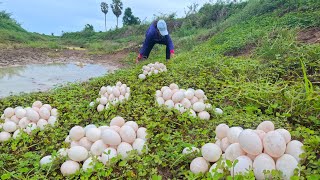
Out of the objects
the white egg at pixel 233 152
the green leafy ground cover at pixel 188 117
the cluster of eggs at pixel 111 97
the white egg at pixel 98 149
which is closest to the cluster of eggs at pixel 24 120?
the green leafy ground cover at pixel 188 117

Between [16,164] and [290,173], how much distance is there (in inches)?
90.6

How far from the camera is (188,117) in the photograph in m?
3.39

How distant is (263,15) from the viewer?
11.3 meters

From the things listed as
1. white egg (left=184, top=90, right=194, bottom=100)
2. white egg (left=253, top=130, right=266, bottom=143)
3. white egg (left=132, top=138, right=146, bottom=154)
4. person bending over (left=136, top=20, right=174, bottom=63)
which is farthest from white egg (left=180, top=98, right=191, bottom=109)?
person bending over (left=136, top=20, right=174, bottom=63)

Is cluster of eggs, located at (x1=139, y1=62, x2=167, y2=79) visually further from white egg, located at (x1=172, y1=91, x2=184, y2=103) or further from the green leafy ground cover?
white egg, located at (x1=172, y1=91, x2=184, y2=103)

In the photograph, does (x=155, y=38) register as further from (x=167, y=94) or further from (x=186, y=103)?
(x=186, y=103)

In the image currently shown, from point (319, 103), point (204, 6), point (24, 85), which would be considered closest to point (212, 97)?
point (319, 103)

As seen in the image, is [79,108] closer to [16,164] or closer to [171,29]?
[16,164]

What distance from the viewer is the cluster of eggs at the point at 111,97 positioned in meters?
4.15

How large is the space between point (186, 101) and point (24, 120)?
1.84 m

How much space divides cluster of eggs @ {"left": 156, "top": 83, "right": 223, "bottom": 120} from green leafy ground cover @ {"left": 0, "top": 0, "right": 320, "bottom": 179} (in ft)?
0.40

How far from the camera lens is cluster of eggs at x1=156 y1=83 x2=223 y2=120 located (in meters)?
3.57

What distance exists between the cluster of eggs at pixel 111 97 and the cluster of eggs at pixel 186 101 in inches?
24.0

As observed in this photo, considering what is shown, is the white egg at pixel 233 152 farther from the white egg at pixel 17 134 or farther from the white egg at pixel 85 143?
the white egg at pixel 17 134
